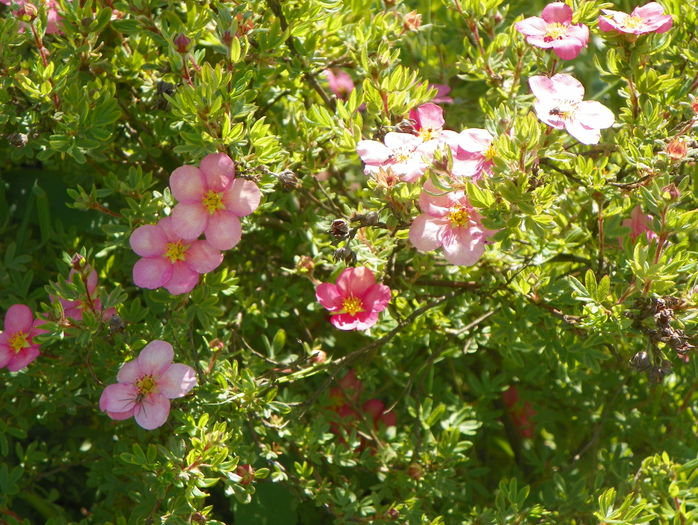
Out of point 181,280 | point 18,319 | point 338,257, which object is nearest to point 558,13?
point 338,257

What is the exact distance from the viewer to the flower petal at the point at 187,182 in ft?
4.37

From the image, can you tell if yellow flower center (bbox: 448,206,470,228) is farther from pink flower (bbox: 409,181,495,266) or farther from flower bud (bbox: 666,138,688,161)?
flower bud (bbox: 666,138,688,161)

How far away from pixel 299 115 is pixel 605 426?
0.96 m

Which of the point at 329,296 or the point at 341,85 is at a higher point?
the point at 329,296

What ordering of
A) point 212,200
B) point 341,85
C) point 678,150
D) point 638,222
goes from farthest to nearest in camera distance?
point 341,85
point 638,222
point 212,200
point 678,150

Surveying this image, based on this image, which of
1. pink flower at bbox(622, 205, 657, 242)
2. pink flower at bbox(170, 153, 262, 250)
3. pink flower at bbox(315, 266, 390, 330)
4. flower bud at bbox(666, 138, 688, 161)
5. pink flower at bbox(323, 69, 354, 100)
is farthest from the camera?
pink flower at bbox(323, 69, 354, 100)

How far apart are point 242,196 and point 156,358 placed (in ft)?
1.01

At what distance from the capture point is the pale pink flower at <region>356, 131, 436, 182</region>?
1.25 meters

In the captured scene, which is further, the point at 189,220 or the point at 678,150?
the point at 189,220

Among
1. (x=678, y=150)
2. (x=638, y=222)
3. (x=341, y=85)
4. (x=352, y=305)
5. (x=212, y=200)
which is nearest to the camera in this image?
(x=678, y=150)

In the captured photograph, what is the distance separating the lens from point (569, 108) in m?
1.27

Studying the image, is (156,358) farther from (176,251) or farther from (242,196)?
(242,196)

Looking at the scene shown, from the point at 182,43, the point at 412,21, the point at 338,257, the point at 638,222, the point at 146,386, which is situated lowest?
the point at 146,386

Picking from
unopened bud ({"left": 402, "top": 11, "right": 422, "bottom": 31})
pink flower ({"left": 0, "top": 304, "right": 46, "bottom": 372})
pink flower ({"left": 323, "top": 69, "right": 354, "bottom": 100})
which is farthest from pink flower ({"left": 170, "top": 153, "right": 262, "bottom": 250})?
pink flower ({"left": 323, "top": 69, "right": 354, "bottom": 100})
